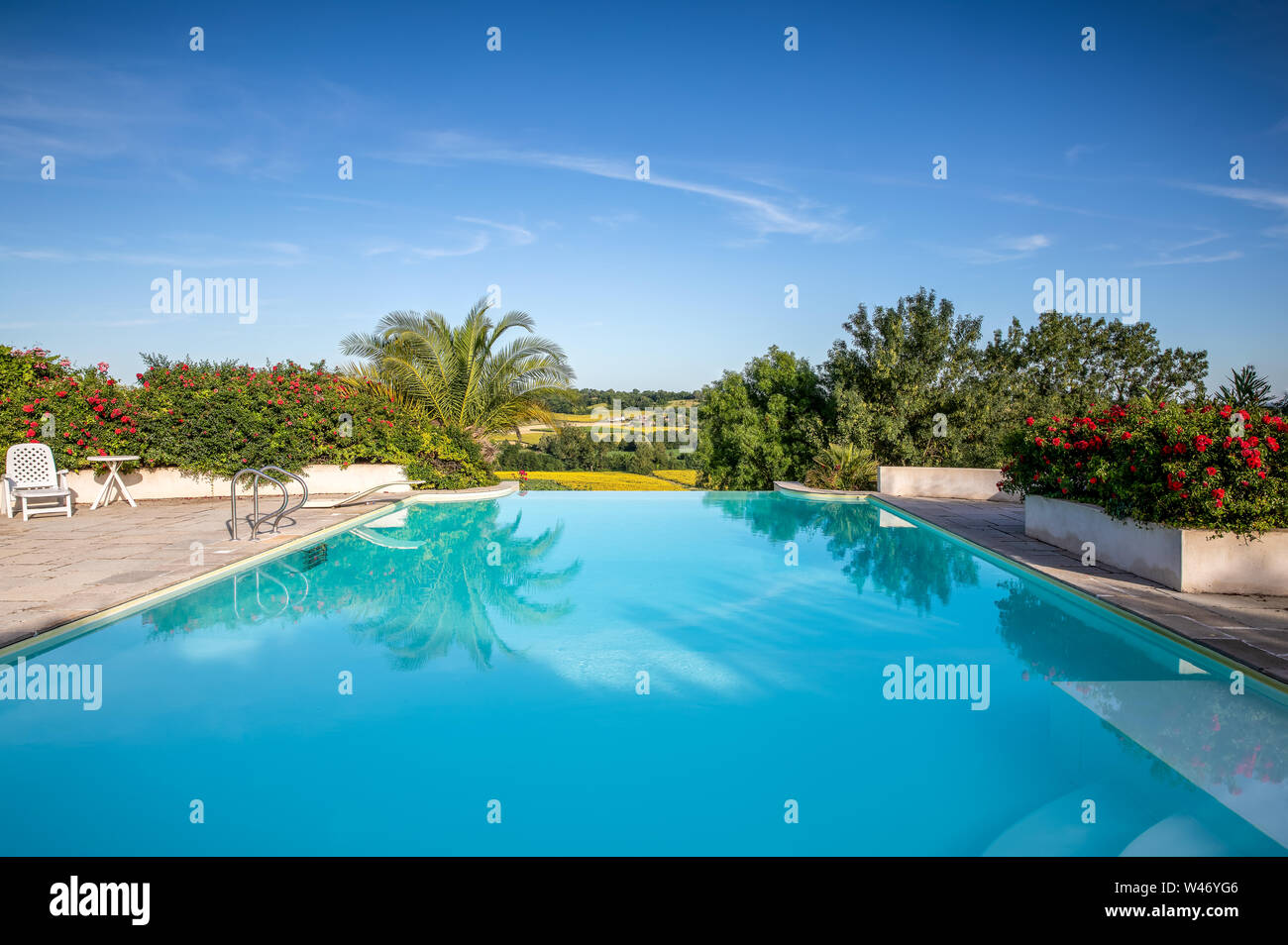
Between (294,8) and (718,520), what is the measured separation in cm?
1137

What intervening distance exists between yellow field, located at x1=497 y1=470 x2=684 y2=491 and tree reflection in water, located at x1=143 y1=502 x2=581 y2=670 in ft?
43.0

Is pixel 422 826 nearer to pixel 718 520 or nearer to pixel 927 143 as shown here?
pixel 718 520

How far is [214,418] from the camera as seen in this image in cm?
1230

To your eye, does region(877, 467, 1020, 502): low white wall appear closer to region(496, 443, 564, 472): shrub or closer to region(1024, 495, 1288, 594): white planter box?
region(1024, 495, 1288, 594): white planter box

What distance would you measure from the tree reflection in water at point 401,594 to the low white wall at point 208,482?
3595 mm

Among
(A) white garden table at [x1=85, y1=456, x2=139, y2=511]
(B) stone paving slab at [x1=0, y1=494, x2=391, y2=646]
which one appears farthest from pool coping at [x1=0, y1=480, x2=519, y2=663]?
(A) white garden table at [x1=85, y1=456, x2=139, y2=511]

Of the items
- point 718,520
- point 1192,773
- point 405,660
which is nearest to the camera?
point 1192,773

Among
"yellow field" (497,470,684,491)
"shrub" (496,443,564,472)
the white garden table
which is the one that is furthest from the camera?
"shrub" (496,443,564,472)

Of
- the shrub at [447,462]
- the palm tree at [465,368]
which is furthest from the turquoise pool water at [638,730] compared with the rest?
the palm tree at [465,368]

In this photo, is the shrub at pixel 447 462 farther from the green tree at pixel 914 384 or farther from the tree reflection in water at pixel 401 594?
the green tree at pixel 914 384

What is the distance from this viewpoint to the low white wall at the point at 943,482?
43.3ft

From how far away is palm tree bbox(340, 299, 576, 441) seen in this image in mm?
14070

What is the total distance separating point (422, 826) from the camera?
287cm
